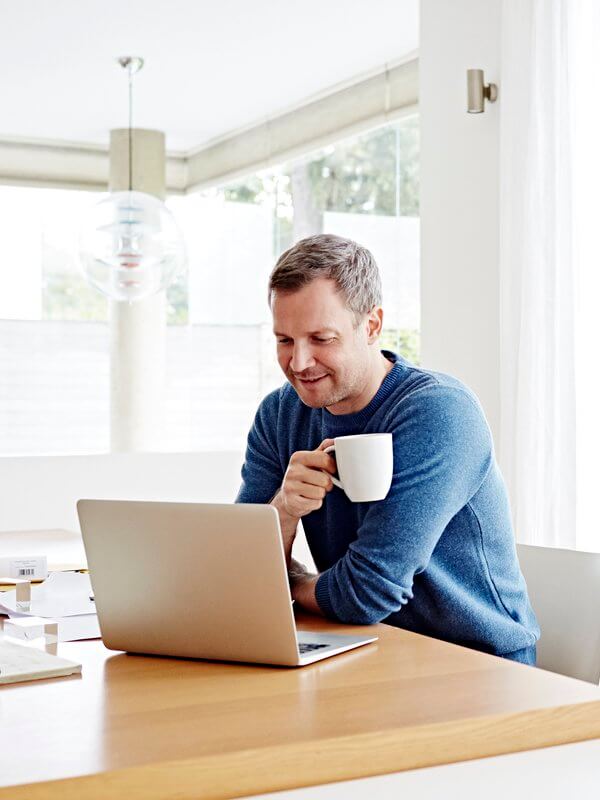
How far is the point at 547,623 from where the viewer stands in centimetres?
176

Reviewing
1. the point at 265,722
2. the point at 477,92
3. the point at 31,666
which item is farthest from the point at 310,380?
the point at 477,92

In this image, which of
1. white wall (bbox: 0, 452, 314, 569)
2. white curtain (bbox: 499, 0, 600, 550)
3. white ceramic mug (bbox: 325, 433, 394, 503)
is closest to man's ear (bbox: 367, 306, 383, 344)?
white ceramic mug (bbox: 325, 433, 394, 503)

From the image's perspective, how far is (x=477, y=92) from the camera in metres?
3.21

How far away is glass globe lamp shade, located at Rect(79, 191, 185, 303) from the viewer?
444 cm

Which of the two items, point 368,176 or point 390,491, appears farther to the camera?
point 368,176

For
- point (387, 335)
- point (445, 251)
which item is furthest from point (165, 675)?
point (387, 335)

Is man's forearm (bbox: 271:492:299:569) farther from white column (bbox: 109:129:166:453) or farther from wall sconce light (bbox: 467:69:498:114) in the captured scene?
white column (bbox: 109:129:166:453)

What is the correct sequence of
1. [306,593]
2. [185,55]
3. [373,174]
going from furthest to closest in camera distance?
[373,174] → [185,55] → [306,593]

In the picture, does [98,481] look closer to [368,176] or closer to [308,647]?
[368,176]

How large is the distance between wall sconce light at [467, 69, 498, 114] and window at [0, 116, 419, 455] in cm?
227

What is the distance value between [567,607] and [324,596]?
42 cm

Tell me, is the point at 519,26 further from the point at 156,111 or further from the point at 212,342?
the point at 212,342

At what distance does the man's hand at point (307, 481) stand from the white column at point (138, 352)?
4.74m

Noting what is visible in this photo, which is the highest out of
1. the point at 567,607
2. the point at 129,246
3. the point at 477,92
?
the point at 477,92
